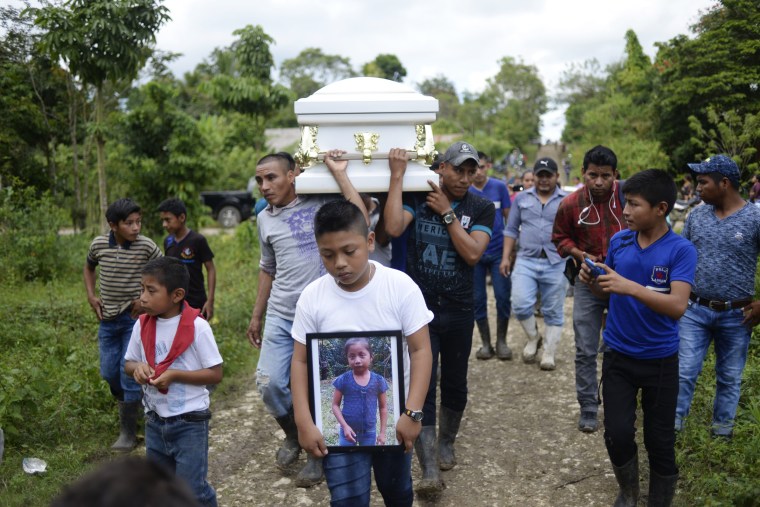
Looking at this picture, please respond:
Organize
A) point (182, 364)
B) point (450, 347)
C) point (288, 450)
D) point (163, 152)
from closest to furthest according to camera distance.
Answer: point (182, 364)
point (450, 347)
point (288, 450)
point (163, 152)

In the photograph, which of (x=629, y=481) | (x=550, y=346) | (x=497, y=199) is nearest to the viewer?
(x=629, y=481)

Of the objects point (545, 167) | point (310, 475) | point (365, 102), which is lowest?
point (310, 475)

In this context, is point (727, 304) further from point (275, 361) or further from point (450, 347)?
point (275, 361)

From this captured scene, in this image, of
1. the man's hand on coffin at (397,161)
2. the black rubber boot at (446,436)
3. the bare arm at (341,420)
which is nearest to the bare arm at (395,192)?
the man's hand on coffin at (397,161)

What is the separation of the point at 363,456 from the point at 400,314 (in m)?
0.58

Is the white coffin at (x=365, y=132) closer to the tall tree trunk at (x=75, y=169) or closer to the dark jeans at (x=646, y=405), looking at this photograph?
the dark jeans at (x=646, y=405)

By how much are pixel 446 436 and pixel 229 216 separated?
18608 millimetres

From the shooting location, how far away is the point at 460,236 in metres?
3.85

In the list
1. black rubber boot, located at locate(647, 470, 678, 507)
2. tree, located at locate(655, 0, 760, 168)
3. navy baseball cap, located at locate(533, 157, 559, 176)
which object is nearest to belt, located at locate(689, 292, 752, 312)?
black rubber boot, located at locate(647, 470, 678, 507)

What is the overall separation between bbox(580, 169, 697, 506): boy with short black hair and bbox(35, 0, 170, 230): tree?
8240mm

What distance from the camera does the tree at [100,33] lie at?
30.8ft

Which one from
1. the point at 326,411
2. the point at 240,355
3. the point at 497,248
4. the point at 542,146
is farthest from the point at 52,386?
the point at 542,146

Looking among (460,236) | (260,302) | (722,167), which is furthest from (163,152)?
(722,167)

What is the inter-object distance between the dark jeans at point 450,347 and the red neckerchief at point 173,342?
137cm
